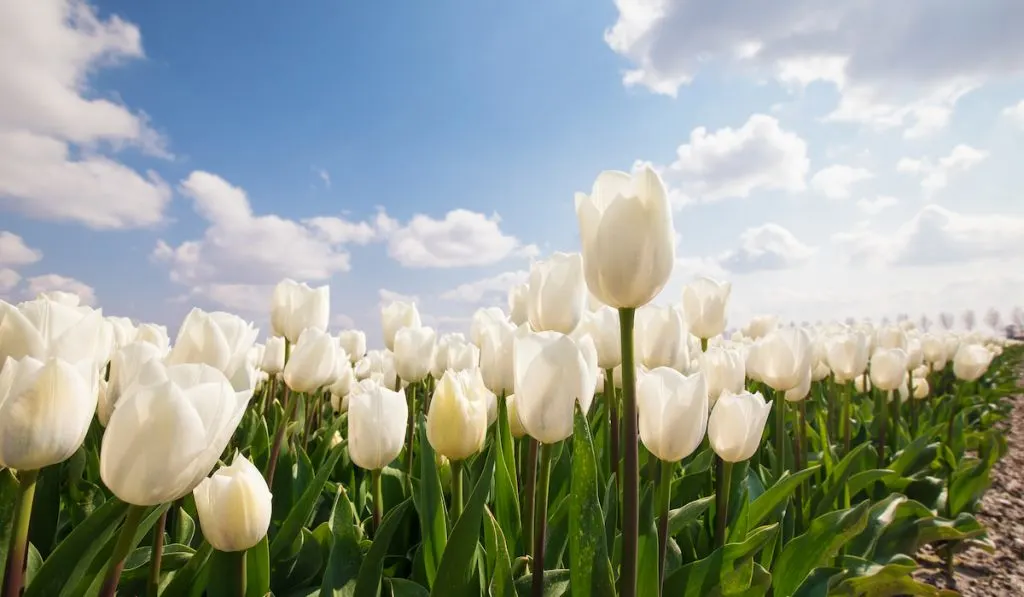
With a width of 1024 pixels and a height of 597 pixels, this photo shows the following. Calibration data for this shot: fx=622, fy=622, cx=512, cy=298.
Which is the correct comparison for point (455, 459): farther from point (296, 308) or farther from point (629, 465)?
point (296, 308)

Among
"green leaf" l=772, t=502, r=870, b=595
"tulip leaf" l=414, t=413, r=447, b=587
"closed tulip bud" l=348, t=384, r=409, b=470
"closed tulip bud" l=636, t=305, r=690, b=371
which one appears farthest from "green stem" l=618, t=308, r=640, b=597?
"green leaf" l=772, t=502, r=870, b=595

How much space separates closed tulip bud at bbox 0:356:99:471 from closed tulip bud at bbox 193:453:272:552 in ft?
1.14

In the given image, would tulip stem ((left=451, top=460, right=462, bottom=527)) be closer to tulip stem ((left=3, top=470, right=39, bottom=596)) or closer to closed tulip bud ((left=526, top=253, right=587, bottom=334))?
closed tulip bud ((left=526, top=253, right=587, bottom=334))

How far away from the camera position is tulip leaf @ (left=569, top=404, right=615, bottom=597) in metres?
1.41

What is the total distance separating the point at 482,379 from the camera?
2.10 metres

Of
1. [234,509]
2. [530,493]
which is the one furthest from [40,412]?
[530,493]

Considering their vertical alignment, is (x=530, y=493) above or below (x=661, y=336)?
below

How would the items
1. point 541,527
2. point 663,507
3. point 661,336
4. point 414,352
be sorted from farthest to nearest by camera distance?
point 414,352, point 661,336, point 663,507, point 541,527

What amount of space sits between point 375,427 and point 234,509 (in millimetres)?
651

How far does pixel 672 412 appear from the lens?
1592 mm

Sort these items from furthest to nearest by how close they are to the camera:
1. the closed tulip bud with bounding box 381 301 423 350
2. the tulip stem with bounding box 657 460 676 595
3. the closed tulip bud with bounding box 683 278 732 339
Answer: the closed tulip bud with bounding box 381 301 423 350
the closed tulip bud with bounding box 683 278 732 339
the tulip stem with bounding box 657 460 676 595

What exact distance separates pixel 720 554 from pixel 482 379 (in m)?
0.92

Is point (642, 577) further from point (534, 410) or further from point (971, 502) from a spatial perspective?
point (971, 502)

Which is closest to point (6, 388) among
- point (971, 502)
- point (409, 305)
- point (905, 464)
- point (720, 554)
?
point (720, 554)
